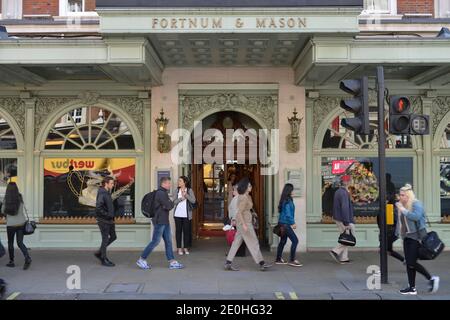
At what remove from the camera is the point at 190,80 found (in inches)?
Answer: 448

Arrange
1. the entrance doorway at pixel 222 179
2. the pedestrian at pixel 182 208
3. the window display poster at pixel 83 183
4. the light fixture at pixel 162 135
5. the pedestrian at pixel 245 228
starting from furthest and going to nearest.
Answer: the entrance doorway at pixel 222 179, the window display poster at pixel 83 183, the light fixture at pixel 162 135, the pedestrian at pixel 182 208, the pedestrian at pixel 245 228

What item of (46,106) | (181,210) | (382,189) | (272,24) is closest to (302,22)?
(272,24)

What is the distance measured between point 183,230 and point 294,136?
10.6 feet

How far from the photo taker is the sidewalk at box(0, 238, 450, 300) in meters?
7.37

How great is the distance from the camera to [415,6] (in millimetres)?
11812

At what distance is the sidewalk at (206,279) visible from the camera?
7.37 m

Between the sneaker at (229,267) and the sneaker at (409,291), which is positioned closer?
the sneaker at (409,291)

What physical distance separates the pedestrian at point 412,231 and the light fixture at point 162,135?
5519 mm

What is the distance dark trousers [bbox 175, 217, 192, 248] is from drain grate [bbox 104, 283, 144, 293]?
286 centimetres

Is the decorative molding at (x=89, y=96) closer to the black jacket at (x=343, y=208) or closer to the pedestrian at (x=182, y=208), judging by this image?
the pedestrian at (x=182, y=208)

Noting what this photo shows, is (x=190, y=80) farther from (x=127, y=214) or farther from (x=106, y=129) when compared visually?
(x=127, y=214)

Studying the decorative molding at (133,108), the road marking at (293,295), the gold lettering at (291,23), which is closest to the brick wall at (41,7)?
the decorative molding at (133,108)

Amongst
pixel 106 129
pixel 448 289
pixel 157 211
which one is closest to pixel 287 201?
pixel 157 211

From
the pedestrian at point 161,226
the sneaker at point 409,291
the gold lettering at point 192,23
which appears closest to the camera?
the sneaker at point 409,291
